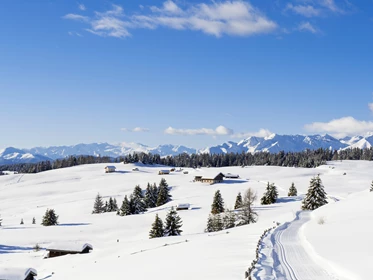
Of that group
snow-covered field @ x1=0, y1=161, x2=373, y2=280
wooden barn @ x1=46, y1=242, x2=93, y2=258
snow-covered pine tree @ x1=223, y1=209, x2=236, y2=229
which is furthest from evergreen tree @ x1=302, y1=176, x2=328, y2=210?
wooden barn @ x1=46, y1=242, x2=93, y2=258

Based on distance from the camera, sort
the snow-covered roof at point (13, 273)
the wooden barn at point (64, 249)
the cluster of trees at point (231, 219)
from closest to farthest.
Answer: the snow-covered roof at point (13, 273) → the wooden barn at point (64, 249) → the cluster of trees at point (231, 219)

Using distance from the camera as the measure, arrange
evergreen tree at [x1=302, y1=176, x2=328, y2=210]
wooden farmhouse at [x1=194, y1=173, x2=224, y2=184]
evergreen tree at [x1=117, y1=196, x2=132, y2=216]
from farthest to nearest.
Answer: wooden farmhouse at [x1=194, y1=173, x2=224, y2=184]
evergreen tree at [x1=117, y1=196, x2=132, y2=216]
evergreen tree at [x1=302, y1=176, x2=328, y2=210]

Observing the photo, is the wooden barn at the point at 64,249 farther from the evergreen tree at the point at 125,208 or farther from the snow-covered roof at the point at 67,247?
the evergreen tree at the point at 125,208

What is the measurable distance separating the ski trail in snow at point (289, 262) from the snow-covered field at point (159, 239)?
893mm

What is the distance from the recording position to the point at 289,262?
2323cm

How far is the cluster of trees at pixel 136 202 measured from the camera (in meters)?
80.6

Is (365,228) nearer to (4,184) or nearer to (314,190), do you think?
(314,190)

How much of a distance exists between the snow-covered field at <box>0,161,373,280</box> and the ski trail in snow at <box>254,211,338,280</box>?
893 mm

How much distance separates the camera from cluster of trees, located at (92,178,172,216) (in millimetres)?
80562

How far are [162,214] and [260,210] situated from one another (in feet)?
69.0

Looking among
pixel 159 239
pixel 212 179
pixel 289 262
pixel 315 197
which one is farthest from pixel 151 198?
pixel 289 262

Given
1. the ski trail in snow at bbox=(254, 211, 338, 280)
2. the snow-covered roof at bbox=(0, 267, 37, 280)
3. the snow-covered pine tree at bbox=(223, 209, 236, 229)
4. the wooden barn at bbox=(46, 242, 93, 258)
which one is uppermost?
the ski trail in snow at bbox=(254, 211, 338, 280)

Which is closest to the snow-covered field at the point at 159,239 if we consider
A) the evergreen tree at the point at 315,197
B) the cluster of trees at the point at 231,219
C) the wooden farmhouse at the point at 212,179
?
the cluster of trees at the point at 231,219

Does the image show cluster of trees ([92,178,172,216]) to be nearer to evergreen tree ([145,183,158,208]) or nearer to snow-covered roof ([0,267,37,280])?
evergreen tree ([145,183,158,208])
